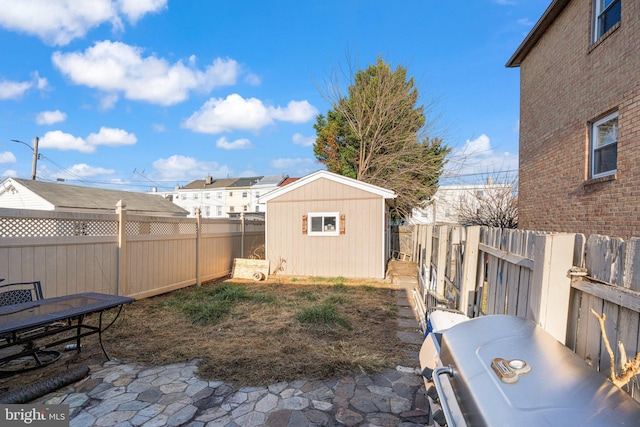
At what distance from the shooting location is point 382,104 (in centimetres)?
1492

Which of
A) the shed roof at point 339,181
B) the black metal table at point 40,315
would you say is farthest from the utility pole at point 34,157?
the black metal table at point 40,315

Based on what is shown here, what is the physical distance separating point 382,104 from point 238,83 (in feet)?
22.2

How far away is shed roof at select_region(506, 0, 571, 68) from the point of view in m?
6.12

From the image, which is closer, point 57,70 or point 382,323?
point 382,323

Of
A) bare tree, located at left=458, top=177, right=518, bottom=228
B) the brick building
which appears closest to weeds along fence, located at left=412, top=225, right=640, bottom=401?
the brick building

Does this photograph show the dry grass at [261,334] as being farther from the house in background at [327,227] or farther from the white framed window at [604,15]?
the white framed window at [604,15]

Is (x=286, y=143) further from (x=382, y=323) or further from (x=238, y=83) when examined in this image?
(x=382, y=323)

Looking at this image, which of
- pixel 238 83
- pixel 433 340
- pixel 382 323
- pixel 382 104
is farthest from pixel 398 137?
pixel 433 340

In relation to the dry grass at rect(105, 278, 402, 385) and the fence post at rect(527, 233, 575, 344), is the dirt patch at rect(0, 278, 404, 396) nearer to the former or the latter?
the dry grass at rect(105, 278, 402, 385)

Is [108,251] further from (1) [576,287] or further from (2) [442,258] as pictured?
(1) [576,287]

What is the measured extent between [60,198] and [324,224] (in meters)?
14.4

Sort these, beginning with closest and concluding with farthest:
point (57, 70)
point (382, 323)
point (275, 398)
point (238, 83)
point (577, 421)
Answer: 1. point (577, 421)
2. point (275, 398)
3. point (382, 323)
4. point (57, 70)
5. point (238, 83)

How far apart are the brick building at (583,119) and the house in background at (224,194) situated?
29.1 m

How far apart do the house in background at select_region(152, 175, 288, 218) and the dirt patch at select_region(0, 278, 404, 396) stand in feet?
95.6
